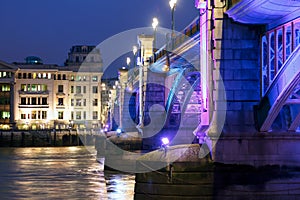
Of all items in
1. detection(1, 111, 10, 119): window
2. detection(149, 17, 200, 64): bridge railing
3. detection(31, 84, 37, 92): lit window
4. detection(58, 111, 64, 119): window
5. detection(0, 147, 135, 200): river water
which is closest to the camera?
detection(149, 17, 200, 64): bridge railing

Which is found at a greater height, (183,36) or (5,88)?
(5,88)

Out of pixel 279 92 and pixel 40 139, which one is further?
pixel 40 139

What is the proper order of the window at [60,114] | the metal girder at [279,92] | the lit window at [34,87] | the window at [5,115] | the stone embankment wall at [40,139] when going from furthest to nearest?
the window at [60,114] → the lit window at [34,87] → the window at [5,115] → the stone embankment wall at [40,139] → the metal girder at [279,92]

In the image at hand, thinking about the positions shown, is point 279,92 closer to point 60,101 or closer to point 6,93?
point 6,93

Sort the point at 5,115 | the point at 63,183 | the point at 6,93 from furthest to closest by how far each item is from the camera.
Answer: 1. the point at 6,93
2. the point at 5,115
3. the point at 63,183

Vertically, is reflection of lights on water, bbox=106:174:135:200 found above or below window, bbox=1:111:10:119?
below

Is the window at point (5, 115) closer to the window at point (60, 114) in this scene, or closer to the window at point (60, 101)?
the window at point (60, 114)

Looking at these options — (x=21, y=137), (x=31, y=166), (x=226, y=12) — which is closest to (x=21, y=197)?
(x=226, y=12)

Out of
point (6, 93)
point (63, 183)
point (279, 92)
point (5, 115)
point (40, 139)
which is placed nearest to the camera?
point (279, 92)

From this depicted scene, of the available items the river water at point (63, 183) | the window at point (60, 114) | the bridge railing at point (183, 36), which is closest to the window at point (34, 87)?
the window at point (60, 114)

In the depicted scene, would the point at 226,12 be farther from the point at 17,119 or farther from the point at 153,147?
the point at 17,119

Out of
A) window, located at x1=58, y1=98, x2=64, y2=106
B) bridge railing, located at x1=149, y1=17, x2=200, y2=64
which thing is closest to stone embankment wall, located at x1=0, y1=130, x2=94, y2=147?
window, located at x1=58, y1=98, x2=64, y2=106

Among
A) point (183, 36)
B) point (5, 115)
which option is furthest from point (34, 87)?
point (183, 36)

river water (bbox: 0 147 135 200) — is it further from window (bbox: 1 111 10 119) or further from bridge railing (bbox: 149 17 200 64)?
window (bbox: 1 111 10 119)
